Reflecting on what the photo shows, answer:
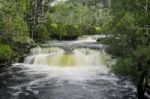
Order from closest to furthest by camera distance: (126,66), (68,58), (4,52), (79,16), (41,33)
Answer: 1. (126,66)
2. (4,52)
3. (68,58)
4. (41,33)
5. (79,16)

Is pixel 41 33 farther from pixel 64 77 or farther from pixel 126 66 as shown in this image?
pixel 126 66

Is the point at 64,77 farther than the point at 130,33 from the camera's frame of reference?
Yes

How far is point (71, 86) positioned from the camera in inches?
741

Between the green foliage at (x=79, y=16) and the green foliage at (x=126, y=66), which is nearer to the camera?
the green foliage at (x=126, y=66)

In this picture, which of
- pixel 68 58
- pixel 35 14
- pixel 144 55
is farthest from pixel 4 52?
pixel 35 14

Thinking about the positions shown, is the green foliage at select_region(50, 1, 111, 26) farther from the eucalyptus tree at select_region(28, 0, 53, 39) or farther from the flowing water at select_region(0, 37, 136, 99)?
the flowing water at select_region(0, 37, 136, 99)

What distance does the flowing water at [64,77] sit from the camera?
55.9ft

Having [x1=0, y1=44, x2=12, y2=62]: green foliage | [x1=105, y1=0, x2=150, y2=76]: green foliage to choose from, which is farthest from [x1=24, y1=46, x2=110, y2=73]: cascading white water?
[x1=105, y1=0, x2=150, y2=76]: green foliage

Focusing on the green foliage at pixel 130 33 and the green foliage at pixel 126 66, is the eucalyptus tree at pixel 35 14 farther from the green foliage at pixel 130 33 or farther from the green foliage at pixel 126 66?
the green foliage at pixel 126 66

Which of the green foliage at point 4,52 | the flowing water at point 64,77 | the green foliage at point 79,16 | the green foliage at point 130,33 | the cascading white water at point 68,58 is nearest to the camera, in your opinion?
the green foliage at point 130,33

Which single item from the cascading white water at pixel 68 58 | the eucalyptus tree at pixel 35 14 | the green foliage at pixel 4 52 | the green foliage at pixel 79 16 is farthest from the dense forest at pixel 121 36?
the green foliage at pixel 79 16

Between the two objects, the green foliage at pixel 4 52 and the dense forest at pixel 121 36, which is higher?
the dense forest at pixel 121 36

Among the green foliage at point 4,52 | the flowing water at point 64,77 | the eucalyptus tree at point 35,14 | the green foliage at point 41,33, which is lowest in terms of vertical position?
the flowing water at point 64,77

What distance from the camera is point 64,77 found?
21.5 m
